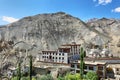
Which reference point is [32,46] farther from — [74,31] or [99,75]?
[99,75]

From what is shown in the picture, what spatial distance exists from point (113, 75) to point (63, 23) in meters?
101

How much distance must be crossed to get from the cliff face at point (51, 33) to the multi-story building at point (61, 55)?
30.4 metres

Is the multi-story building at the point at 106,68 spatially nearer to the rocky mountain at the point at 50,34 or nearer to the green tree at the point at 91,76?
the green tree at the point at 91,76

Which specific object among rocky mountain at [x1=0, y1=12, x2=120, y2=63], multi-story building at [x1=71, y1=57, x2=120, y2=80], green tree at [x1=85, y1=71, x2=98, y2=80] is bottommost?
green tree at [x1=85, y1=71, x2=98, y2=80]

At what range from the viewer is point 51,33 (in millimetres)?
158875

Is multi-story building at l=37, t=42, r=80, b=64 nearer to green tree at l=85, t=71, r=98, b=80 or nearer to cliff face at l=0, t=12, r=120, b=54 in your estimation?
green tree at l=85, t=71, r=98, b=80

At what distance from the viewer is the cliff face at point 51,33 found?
14600 centimetres

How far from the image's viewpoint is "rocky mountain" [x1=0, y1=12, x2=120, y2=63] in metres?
142

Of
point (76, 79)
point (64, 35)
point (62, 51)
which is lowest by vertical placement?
point (76, 79)

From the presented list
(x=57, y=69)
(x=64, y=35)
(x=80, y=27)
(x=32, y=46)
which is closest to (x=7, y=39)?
(x=32, y=46)

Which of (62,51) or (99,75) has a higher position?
(62,51)

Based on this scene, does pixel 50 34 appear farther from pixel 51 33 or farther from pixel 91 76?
pixel 91 76

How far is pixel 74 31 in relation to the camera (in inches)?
6373

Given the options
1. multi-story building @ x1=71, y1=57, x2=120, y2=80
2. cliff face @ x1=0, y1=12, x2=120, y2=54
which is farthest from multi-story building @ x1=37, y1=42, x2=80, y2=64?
cliff face @ x1=0, y1=12, x2=120, y2=54
